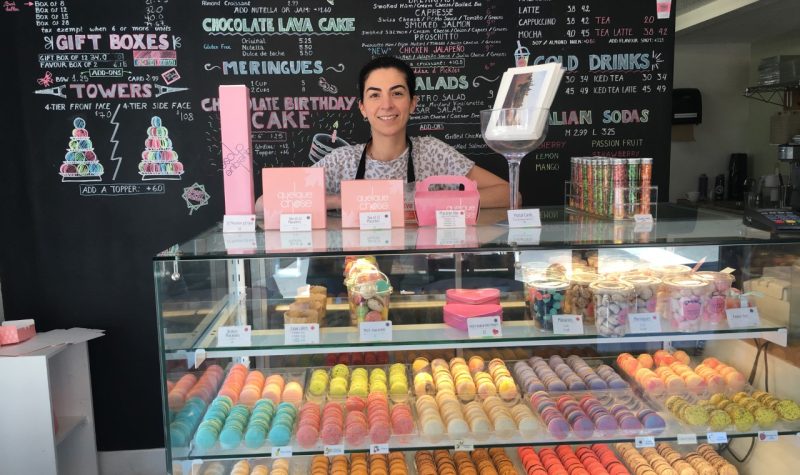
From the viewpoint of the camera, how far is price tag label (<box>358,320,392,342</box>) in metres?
2.04

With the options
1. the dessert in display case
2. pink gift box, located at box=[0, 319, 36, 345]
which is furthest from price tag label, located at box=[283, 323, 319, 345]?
pink gift box, located at box=[0, 319, 36, 345]

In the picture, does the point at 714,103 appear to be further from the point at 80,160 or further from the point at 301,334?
the point at 301,334

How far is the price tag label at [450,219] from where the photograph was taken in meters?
2.27

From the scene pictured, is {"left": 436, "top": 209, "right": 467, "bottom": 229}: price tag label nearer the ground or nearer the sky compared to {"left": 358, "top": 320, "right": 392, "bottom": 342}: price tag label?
nearer the sky

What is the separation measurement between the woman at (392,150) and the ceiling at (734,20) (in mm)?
4302

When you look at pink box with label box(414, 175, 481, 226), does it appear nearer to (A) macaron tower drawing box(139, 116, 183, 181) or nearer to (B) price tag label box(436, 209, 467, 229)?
(B) price tag label box(436, 209, 467, 229)

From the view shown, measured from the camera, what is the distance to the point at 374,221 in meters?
2.22

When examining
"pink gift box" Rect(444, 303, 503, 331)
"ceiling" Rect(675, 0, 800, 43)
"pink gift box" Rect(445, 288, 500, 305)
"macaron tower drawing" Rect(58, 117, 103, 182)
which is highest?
"ceiling" Rect(675, 0, 800, 43)

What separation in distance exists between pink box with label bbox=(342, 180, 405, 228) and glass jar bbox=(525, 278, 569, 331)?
51 cm

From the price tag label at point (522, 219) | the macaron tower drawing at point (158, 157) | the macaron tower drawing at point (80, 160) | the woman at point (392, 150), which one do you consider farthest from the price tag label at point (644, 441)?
the macaron tower drawing at point (80, 160)

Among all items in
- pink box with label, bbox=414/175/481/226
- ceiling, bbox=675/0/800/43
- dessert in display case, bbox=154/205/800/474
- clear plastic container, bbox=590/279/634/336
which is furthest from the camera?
ceiling, bbox=675/0/800/43

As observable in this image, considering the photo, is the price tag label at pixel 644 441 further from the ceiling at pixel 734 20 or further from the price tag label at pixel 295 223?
the ceiling at pixel 734 20

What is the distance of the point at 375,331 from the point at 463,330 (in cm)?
28

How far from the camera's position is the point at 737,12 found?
649 cm
